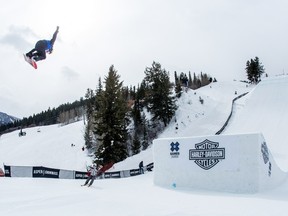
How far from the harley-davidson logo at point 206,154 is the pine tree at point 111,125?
1791 cm

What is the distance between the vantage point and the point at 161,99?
52344mm

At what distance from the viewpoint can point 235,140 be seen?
1502 centimetres

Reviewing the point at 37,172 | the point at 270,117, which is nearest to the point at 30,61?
the point at 37,172

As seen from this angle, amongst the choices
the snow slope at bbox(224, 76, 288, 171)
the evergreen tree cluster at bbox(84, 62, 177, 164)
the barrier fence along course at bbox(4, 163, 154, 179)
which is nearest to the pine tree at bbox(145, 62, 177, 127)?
→ the evergreen tree cluster at bbox(84, 62, 177, 164)

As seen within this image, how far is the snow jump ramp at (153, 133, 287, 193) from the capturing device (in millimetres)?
14383

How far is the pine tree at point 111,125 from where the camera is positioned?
33.3m

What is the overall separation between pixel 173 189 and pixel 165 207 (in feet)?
19.1

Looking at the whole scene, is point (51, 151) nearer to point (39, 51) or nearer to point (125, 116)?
point (125, 116)

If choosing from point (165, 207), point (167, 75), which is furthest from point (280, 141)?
point (167, 75)

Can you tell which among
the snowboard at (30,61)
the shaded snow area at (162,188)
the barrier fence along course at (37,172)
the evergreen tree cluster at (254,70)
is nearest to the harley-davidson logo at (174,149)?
the shaded snow area at (162,188)

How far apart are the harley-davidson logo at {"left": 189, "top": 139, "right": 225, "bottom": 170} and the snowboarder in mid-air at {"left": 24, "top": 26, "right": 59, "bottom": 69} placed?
8901mm

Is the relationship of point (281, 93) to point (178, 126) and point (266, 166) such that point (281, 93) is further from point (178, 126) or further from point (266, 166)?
point (266, 166)

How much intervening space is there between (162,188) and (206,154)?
280cm

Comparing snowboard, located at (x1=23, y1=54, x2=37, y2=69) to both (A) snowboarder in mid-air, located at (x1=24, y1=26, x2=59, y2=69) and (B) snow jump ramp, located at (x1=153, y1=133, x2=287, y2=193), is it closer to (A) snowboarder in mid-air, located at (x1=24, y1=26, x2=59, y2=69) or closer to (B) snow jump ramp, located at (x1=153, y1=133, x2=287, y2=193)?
(A) snowboarder in mid-air, located at (x1=24, y1=26, x2=59, y2=69)
